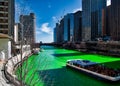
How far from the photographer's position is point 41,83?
21297 mm

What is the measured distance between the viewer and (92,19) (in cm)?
Result: 17925

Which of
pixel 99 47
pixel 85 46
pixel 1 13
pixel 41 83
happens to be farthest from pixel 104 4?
pixel 41 83

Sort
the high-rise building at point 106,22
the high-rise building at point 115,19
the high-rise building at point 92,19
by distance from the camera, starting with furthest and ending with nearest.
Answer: the high-rise building at point 92,19
the high-rise building at point 106,22
the high-rise building at point 115,19

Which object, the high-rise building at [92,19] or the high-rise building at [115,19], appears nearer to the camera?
the high-rise building at [115,19]

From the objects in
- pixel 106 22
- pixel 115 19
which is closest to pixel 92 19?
pixel 106 22

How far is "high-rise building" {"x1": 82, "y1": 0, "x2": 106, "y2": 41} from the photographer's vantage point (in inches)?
6816

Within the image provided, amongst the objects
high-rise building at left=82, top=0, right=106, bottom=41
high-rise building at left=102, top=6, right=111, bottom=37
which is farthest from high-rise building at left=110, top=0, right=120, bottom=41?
high-rise building at left=82, top=0, right=106, bottom=41

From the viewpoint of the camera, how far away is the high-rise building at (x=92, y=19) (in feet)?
568

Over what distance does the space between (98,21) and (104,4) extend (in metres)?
16.3

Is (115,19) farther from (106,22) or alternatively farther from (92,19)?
(92,19)

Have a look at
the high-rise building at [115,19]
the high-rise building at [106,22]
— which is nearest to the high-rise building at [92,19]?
the high-rise building at [106,22]

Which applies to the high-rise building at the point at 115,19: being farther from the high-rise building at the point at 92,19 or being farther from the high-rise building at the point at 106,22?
the high-rise building at the point at 92,19

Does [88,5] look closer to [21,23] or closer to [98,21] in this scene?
[98,21]

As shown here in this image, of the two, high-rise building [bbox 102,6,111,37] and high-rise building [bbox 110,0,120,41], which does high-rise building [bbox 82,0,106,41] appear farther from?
high-rise building [bbox 110,0,120,41]
